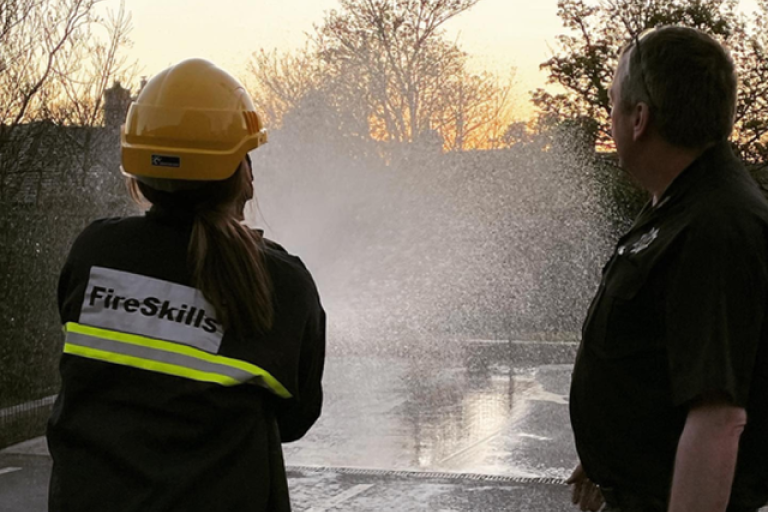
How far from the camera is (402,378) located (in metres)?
11.2

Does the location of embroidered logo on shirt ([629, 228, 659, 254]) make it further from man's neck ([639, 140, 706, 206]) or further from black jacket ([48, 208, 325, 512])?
black jacket ([48, 208, 325, 512])

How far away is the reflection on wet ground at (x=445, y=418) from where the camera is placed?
7.50 m

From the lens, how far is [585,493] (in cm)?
262

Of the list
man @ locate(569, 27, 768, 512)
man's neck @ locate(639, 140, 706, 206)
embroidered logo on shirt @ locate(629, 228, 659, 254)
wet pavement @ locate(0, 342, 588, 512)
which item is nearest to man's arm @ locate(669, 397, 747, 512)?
man @ locate(569, 27, 768, 512)

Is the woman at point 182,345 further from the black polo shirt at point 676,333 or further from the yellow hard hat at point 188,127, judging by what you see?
the black polo shirt at point 676,333

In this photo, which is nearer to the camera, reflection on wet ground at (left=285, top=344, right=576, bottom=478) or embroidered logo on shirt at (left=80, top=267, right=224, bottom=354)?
embroidered logo on shirt at (left=80, top=267, right=224, bottom=354)

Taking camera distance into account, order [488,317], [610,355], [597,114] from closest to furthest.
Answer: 1. [610,355]
2. [488,317]
3. [597,114]

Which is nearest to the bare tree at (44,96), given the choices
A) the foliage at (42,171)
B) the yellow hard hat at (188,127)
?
the foliage at (42,171)

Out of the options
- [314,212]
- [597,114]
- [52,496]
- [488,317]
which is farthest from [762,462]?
[597,114]

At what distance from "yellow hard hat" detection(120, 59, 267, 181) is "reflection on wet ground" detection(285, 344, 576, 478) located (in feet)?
17.6

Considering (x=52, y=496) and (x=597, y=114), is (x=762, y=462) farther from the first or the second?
(x=597, y=114)

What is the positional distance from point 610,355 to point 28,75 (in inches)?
411

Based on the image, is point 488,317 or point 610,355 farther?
point 488,317

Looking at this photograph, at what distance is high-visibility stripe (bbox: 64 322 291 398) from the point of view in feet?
6.26
